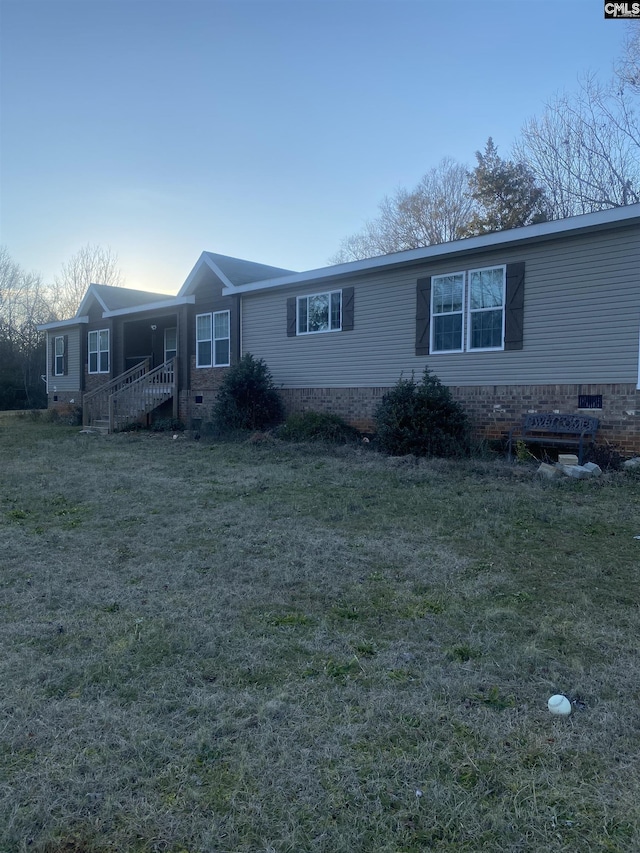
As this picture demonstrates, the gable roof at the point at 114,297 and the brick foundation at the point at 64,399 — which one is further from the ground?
the gable roof at the point at 114,297

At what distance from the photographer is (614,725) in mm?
2459

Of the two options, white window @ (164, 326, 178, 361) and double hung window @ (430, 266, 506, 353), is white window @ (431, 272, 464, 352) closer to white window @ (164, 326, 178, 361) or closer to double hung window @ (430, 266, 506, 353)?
double hung window @ (430, 266, 506, 353)

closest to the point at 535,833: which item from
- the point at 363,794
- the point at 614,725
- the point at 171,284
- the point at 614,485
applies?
the point at 363,794

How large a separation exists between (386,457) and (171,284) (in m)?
30.6

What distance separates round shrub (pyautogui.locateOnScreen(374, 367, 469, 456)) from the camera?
10422 millimetres

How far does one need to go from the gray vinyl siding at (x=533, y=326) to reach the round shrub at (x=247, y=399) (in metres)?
1.01

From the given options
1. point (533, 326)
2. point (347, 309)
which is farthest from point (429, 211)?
point (533, 326)

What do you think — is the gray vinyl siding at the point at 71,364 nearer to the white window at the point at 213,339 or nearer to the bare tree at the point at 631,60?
the white window at the point at 213,339

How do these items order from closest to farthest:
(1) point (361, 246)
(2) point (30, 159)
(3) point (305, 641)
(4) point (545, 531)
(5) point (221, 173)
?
(3) point (305, 641) < (4) point (545, 531) < (2) point (30, 159) < (5) point (221, 173) < (1) point (361, 246)

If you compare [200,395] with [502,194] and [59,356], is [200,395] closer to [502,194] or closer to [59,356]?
[59,356]

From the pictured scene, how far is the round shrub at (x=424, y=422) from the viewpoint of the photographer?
10422mm

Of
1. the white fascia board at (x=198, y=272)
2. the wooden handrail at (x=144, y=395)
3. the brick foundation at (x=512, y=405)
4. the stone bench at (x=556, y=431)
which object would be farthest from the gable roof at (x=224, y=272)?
the stone bench at (x=556, y=431)

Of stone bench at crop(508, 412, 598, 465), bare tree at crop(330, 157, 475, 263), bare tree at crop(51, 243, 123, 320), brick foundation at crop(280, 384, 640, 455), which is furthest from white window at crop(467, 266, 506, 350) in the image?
bare tree at crop(51, 243, 123, 320)

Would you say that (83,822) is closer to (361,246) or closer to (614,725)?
(614,725)
